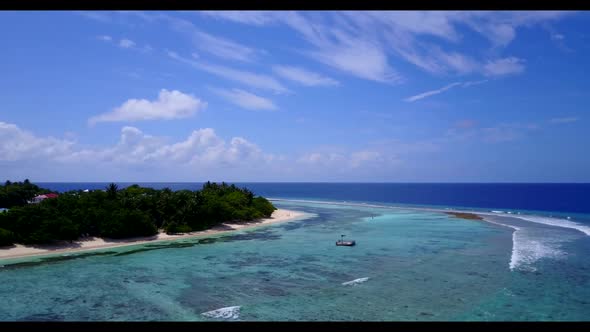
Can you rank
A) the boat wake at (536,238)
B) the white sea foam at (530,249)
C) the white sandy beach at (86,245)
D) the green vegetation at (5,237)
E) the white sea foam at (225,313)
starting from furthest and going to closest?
the green vegetation at (5,237) → the white sandy beach at (86,245) → the boat wake at (536,238) → the white sea foam at (530,249) → the white sea foam at (225,313)

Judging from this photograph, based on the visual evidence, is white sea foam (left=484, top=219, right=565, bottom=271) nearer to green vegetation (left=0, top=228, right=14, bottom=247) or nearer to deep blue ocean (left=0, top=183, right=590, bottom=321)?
deep blue ocean (left=0, top=183, right=590, bottom=321)

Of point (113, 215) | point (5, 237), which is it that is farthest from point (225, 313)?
point (113, 215)

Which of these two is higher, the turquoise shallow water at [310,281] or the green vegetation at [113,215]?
the green vegetation at [113,215]

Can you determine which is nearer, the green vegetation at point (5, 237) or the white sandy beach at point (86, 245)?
the white sandy beach at point (86, 245)

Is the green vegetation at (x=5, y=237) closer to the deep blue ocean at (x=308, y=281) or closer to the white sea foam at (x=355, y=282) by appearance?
the deep blue ocean at (x=308, y=281)

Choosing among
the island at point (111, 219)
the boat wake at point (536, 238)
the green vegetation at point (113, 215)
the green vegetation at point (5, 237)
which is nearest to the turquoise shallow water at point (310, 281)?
the boat wake at point (536, 238)

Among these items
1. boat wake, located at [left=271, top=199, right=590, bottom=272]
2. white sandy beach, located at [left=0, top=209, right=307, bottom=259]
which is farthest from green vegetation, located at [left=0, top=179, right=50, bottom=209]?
boat wake, located at [left=271, top=199, right=590, bottom=272]
